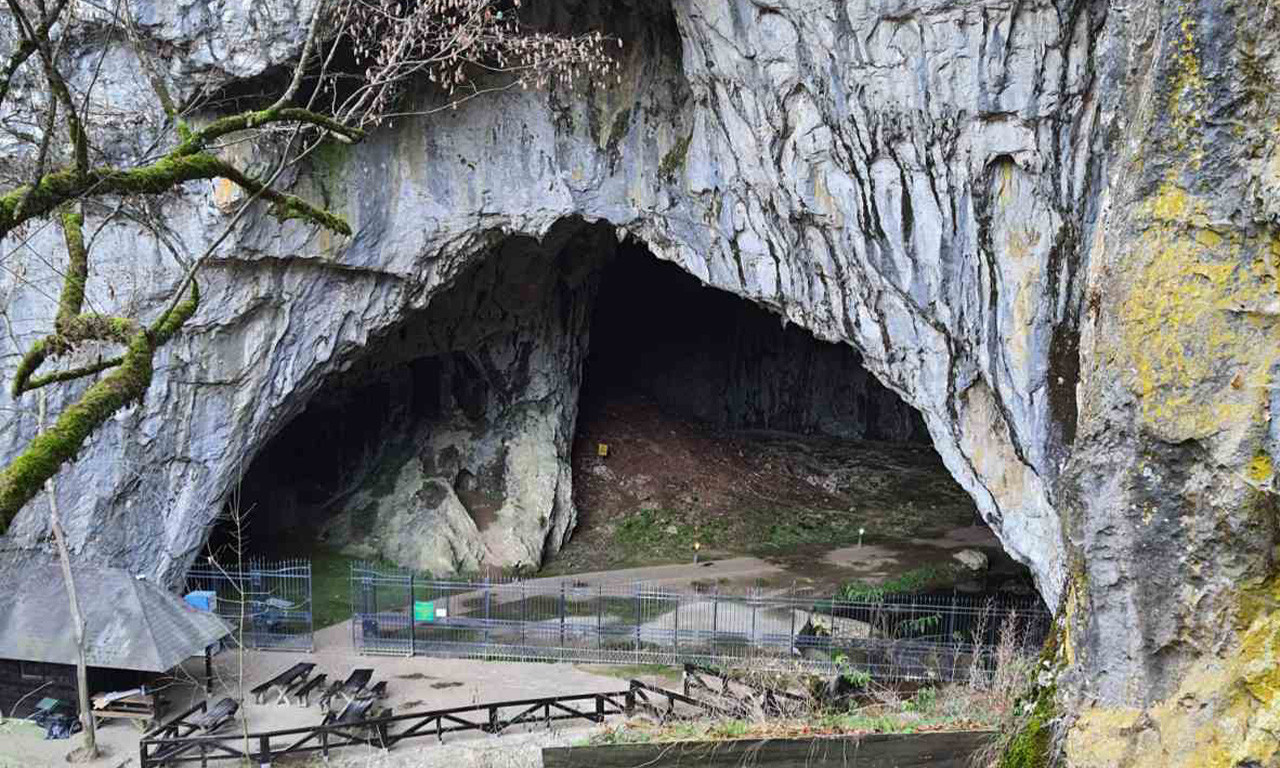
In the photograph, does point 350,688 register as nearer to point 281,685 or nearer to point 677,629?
point 281,685

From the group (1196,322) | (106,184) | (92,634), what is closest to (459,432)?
(92,634)

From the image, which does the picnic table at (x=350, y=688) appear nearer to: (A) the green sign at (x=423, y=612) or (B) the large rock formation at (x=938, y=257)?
(A) the green sign at (x=423, y=612)

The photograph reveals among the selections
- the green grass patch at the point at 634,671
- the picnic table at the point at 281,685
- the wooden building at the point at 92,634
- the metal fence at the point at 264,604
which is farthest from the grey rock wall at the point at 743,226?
the green grass patch at the point at 634,671

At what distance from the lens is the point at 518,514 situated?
2050 cm

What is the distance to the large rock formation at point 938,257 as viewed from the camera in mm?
3084

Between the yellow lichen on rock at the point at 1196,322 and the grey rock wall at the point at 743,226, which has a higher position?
the grey rock wall at the point at 743,226

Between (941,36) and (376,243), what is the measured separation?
33.1ft

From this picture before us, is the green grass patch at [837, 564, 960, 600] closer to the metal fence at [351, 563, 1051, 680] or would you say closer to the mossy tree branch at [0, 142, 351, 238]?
the metal fence at [351, 563, 1051, 680]

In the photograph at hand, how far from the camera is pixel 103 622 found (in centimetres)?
1204

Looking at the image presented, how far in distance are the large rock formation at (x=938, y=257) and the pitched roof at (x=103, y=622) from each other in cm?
196

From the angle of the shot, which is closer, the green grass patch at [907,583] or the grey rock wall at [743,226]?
the grey rock wall at [743,226]

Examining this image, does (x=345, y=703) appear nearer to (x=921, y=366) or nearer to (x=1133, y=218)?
(x=921, y=366)

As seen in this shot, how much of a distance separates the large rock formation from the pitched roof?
1961mm

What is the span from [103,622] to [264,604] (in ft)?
12.1
